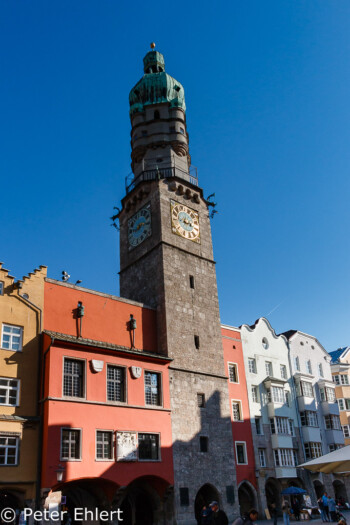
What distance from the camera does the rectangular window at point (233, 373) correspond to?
123 feet

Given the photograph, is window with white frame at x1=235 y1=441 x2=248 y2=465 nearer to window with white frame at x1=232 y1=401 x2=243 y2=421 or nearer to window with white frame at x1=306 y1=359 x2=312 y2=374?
window with white frame at x1=232 y1=401 x2=243 y2=421

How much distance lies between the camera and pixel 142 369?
1161 inches

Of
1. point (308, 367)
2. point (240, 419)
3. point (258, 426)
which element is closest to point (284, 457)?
point (258, 426)

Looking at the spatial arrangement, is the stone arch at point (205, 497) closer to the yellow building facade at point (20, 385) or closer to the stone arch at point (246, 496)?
the stone arch at point (246, 496)

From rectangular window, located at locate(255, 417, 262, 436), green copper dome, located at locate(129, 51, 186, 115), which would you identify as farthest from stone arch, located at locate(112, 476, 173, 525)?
green copper dome, located at locate(129, 51, 186, 115)

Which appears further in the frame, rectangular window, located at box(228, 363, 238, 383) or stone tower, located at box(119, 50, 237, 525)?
rectangular window, located at box(228, 363, 238, 383)

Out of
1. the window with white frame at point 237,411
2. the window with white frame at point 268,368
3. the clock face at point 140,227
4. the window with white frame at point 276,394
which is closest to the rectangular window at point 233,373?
the window with white frame at point 237,411

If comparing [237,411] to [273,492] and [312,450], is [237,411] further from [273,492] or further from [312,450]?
[312,450]

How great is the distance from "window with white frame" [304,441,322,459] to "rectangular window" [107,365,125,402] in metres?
20.1

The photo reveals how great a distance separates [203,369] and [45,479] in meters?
13.4

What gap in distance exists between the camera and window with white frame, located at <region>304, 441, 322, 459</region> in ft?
133

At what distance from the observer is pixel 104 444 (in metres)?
26.1

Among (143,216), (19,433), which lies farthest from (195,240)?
(19,433)

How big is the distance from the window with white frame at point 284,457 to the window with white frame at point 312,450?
6.88 feet
